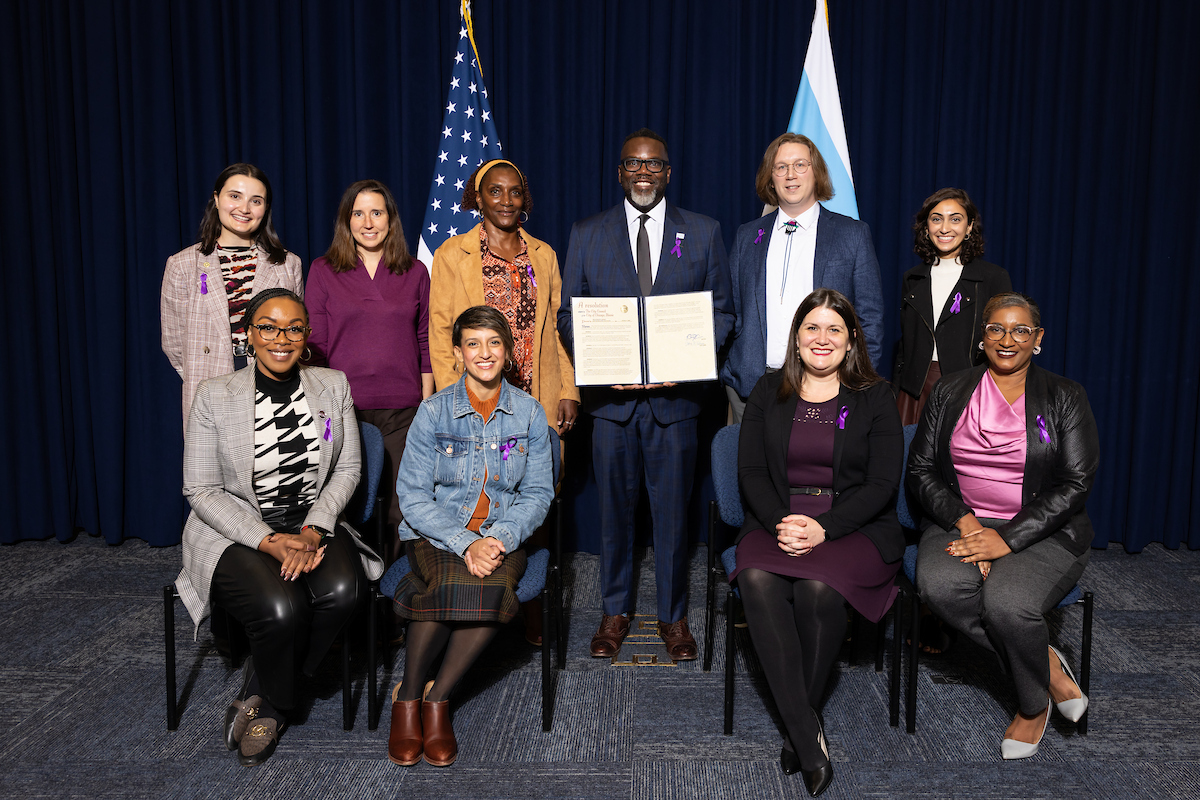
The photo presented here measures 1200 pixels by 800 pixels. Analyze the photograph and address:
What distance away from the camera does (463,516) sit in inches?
111

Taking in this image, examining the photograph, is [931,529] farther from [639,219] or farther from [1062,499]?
[639,219]

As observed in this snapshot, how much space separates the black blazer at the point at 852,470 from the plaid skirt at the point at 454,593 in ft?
2.91

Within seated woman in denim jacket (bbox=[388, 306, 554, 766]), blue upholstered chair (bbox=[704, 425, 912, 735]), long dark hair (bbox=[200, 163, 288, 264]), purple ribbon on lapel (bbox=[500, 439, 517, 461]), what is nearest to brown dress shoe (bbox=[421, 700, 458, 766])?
seated woman in denim jacket (bbox=[388, 306, 554, 766])

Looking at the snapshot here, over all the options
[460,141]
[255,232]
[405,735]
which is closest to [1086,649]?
[405,735]

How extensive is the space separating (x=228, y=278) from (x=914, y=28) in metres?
3.81

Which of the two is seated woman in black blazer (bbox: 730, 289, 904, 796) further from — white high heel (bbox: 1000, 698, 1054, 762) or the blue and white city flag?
the blue and white city flag

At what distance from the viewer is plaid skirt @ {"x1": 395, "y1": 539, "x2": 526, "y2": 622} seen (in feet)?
8.57

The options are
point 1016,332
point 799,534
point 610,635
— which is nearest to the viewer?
point 799,534

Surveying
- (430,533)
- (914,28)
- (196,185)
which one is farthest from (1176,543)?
(196,185)

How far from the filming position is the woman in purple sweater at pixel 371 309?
3.37 m

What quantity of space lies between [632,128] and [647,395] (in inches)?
80.4

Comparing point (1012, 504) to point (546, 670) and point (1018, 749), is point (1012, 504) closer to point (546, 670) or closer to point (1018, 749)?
point (1018, 749)

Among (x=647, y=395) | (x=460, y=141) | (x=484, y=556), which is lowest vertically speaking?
(x=484, y=556)

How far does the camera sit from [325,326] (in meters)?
3.41
